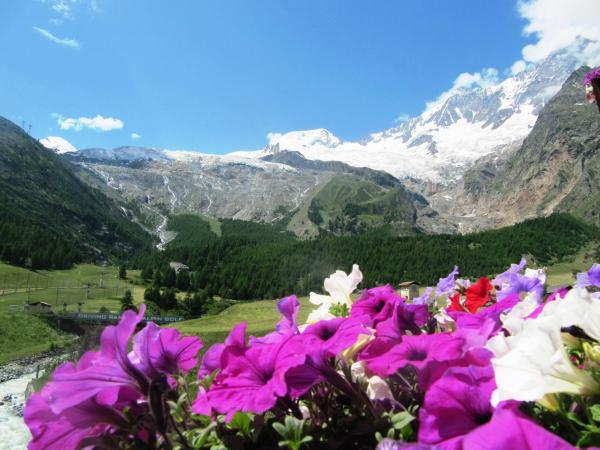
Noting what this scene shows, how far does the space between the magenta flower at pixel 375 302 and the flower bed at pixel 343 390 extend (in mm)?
278

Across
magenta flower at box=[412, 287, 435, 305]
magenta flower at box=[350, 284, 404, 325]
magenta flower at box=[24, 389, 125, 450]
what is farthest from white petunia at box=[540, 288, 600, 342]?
magenta flower at box=[412, 287, 435, 305]

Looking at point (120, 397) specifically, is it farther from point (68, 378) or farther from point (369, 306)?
point (369, 306)

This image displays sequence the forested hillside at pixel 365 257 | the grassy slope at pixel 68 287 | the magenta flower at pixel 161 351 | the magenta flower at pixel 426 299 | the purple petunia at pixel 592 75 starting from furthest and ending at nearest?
1. the forested hillside at pixel 365 257
2. the grassy slope at pixel 68 287
3. the purple petunia at pixel 592 75
4. the magenta flower at pixel 426 299
5. the magenta flower at pixel 161 351

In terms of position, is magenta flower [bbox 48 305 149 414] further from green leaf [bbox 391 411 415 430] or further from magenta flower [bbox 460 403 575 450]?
magenta flower [bbox 460 403 575 450]

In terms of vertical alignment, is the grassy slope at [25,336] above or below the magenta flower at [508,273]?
below

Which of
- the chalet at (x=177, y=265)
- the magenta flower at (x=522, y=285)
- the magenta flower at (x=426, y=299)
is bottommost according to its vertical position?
the chalet at (x=177, y=265)

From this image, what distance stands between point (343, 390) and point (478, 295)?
1688 mm

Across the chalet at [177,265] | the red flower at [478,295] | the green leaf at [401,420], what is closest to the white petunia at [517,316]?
the green leaf at [401,420]

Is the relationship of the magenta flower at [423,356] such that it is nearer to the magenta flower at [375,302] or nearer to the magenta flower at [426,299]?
the magenta flower at [375,302]

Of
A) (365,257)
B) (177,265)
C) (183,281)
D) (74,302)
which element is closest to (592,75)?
(74,302)

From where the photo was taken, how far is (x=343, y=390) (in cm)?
146

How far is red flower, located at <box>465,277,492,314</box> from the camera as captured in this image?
9.12 ft

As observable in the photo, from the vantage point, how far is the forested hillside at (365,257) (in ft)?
452

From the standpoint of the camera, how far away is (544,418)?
4.24 ft
